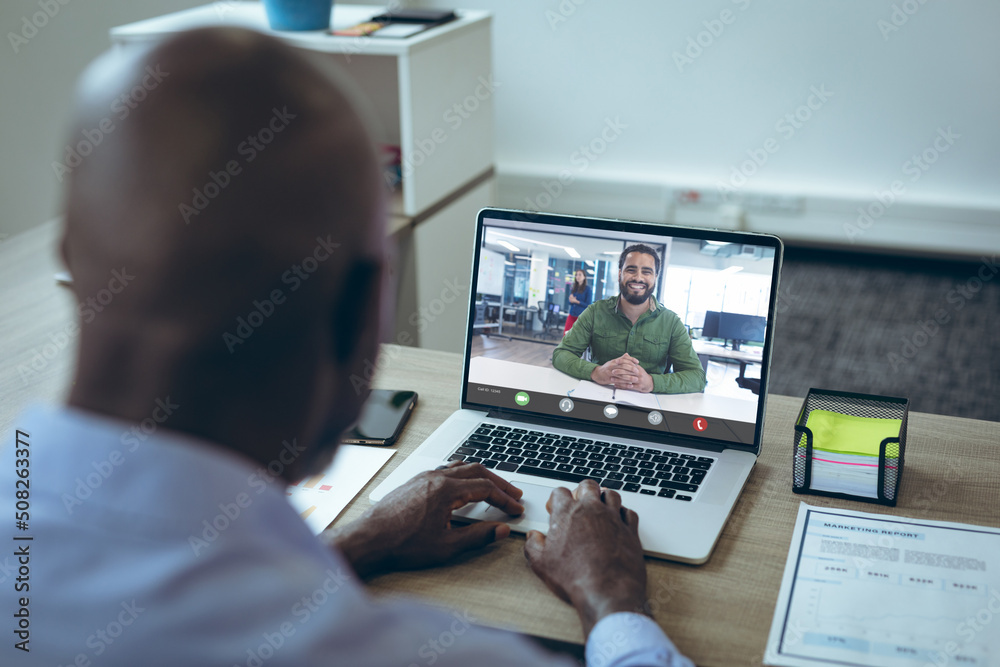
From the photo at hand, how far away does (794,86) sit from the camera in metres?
3.75

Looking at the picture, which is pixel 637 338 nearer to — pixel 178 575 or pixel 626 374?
pixel 626 374

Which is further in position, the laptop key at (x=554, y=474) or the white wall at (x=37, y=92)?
the white wall at (x=37, y=92)

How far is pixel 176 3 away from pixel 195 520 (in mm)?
3765

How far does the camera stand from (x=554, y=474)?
Result: 1.10 meters

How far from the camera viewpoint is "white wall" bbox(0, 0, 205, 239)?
3355mm

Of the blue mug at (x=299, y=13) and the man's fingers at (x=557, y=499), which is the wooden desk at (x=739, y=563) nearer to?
the man's fingers at (x=557, y=499)

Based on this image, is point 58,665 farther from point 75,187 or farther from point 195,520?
point 75,187

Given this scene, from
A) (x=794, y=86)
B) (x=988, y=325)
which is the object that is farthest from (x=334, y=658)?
(x=794, y=86)

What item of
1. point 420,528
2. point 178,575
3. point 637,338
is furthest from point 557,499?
point 178,575

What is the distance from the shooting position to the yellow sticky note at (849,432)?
41.7 inches

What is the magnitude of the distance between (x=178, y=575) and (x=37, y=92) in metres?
3.52

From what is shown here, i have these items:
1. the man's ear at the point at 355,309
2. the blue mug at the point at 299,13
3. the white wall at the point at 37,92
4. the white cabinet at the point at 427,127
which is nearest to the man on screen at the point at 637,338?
the man's ear at the point at 355,309

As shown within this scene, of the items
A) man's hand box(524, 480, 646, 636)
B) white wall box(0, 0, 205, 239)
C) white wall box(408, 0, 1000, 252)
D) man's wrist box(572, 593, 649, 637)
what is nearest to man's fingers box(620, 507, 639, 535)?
man's hand box(524, 480, 646, 636)

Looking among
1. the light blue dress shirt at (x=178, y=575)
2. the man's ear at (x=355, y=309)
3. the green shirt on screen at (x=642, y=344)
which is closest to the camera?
the light blue dress shirt at (x=178, y=575)
